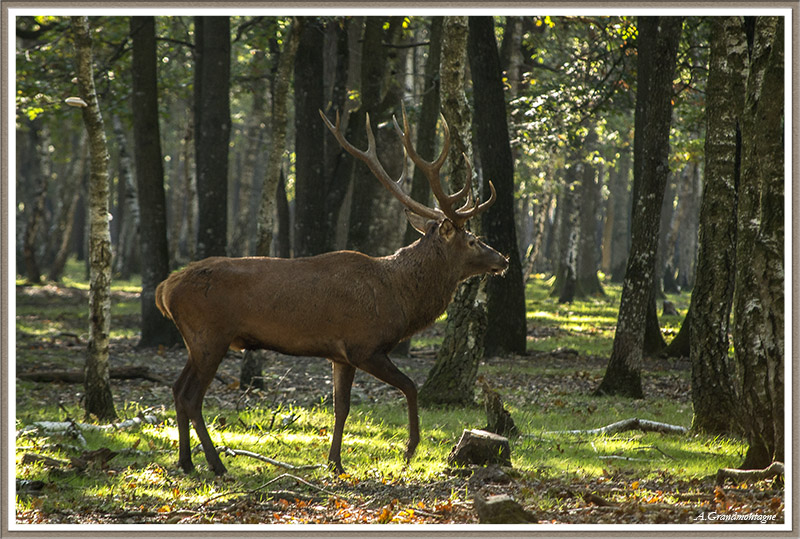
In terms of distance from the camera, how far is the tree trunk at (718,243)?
9078 mm

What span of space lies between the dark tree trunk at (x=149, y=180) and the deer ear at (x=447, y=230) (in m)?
8.44

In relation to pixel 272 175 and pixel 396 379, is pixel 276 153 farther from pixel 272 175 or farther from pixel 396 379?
pixel 396 379

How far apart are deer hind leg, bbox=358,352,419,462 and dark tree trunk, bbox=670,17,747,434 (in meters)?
3.13

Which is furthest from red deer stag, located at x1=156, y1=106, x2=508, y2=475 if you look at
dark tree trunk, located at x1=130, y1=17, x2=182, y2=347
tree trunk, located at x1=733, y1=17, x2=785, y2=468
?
dark tree trunk, located at x1=130, y1=17, x2=182, y2=347

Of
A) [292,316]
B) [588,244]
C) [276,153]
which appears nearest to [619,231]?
[588,244]

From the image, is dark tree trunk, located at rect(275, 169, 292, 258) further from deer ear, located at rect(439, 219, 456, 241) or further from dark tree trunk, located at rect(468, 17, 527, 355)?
deer ear, located at rect(439, 219, 456, 241)

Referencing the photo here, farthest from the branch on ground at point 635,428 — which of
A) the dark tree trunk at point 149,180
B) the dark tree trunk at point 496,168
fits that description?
the dark tree trunk at point 149,180

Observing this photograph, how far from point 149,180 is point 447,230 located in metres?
8.79

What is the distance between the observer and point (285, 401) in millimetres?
11523

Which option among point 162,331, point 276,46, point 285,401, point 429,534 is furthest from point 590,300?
point 429,534

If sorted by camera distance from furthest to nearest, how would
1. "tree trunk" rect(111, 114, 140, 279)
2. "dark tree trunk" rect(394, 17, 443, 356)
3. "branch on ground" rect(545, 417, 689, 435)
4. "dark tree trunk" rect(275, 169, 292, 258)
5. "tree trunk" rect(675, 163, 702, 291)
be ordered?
"tree trunk" rect(675, 163, 702, 291) < "dark tree trunk" rect(275, 169, 292, 258) < "tree trunk" rect(111, 114, 140, 279) < "dark tree trunk" rect(394, 17, 443, 356) < "branch on ground" rect(545, 417, 689, 435)

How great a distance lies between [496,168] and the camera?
1537 cm

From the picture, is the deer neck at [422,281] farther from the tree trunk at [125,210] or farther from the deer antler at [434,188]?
the tree trunk at [125,210]

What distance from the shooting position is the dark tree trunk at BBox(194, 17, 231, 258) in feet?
49.5
